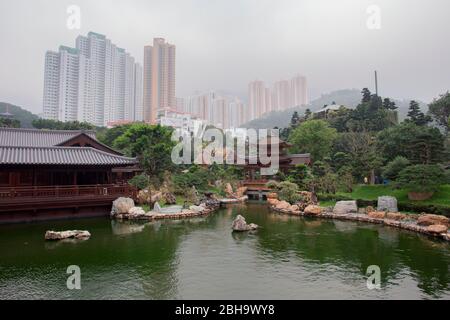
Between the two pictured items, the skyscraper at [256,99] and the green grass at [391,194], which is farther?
the skyscraper at [256,99]

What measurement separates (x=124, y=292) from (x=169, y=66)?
394 ft

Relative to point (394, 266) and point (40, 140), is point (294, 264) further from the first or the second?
point (40, 140)

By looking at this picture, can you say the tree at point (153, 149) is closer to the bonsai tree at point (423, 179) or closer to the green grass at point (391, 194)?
the green grass at point (391, 194)

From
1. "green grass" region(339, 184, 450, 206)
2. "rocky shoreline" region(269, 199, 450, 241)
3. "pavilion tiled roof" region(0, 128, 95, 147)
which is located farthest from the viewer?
"pavilion tiled roof" region(0, 128, 95, 147)

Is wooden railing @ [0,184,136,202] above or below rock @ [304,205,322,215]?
above

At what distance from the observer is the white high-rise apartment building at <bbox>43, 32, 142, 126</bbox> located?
342ft

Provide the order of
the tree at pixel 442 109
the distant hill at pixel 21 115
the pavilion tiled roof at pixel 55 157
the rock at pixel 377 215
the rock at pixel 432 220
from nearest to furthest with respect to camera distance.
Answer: the rock at pixel 432 220, the pavilion tiled roof at pixel 55 157, the rock at pixel 377 215, the tree at pixel 442 109, the distant hill at pixel 21 115

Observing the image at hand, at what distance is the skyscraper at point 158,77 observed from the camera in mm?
117312

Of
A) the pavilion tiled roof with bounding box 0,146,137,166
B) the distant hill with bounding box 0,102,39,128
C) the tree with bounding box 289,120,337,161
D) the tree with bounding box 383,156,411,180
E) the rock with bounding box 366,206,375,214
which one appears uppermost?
the distant hill with bounding box 0,102,39,128

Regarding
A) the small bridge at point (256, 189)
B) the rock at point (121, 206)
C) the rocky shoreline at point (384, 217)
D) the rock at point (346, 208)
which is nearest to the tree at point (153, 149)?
the rock at point (121, 206)

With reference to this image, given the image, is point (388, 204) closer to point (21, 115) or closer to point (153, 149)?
point (153, 149)

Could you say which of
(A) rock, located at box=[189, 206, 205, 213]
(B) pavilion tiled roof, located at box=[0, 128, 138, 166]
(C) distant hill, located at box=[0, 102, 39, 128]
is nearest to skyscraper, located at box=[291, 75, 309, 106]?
(C) distant hill, located at box=[0, 102, 39, 128]

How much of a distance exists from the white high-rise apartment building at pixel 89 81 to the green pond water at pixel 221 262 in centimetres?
9915

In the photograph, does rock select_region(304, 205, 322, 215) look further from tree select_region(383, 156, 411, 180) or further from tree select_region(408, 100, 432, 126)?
tree select_region(408, 100, 432, 126)
